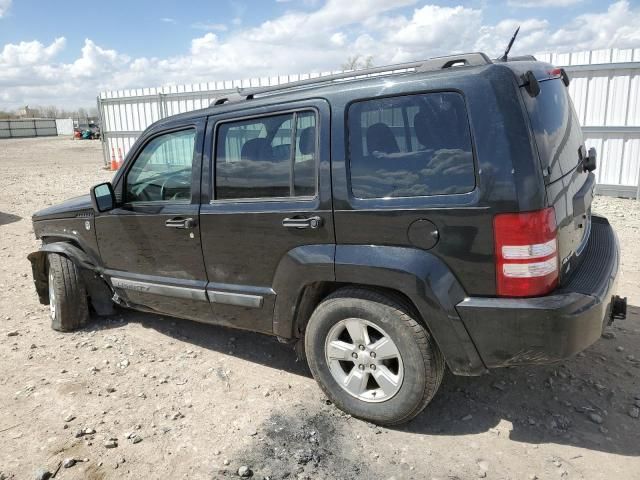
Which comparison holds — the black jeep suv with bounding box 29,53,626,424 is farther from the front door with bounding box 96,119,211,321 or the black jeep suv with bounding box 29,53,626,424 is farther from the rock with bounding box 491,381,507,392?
the rock with bounding box 491,381,507,392

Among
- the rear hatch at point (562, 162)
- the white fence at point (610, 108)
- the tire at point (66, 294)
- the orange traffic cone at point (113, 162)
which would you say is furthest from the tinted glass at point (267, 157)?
the orange traffic cone at point (113, 162)

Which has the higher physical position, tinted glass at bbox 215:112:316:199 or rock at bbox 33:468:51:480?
tinted glass at bbox 215:112:316:199

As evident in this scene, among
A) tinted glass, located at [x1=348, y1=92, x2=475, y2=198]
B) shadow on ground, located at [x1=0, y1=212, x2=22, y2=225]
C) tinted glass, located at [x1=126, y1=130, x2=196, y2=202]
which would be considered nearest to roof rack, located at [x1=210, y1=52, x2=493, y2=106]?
tinted glass, located at [x1=348, y1=92, x2=475, y2=198]

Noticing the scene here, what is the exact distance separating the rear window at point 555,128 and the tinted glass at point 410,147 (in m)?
0.36

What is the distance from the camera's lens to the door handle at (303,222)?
2930mm

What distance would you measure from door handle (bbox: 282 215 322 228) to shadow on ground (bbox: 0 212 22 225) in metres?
8.90

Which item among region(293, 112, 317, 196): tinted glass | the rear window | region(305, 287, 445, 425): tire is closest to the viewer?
the rear window

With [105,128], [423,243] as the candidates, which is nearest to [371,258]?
[423,243]

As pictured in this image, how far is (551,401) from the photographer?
3.20m

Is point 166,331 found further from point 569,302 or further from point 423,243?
point 569,302

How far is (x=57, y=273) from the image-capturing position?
4484mm

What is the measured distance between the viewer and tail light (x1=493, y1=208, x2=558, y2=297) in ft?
7.79

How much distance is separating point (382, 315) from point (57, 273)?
318 centimetres

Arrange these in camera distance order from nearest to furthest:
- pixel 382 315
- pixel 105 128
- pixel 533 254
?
pixel 533 254, pixel 382 315, pixel 105 128
